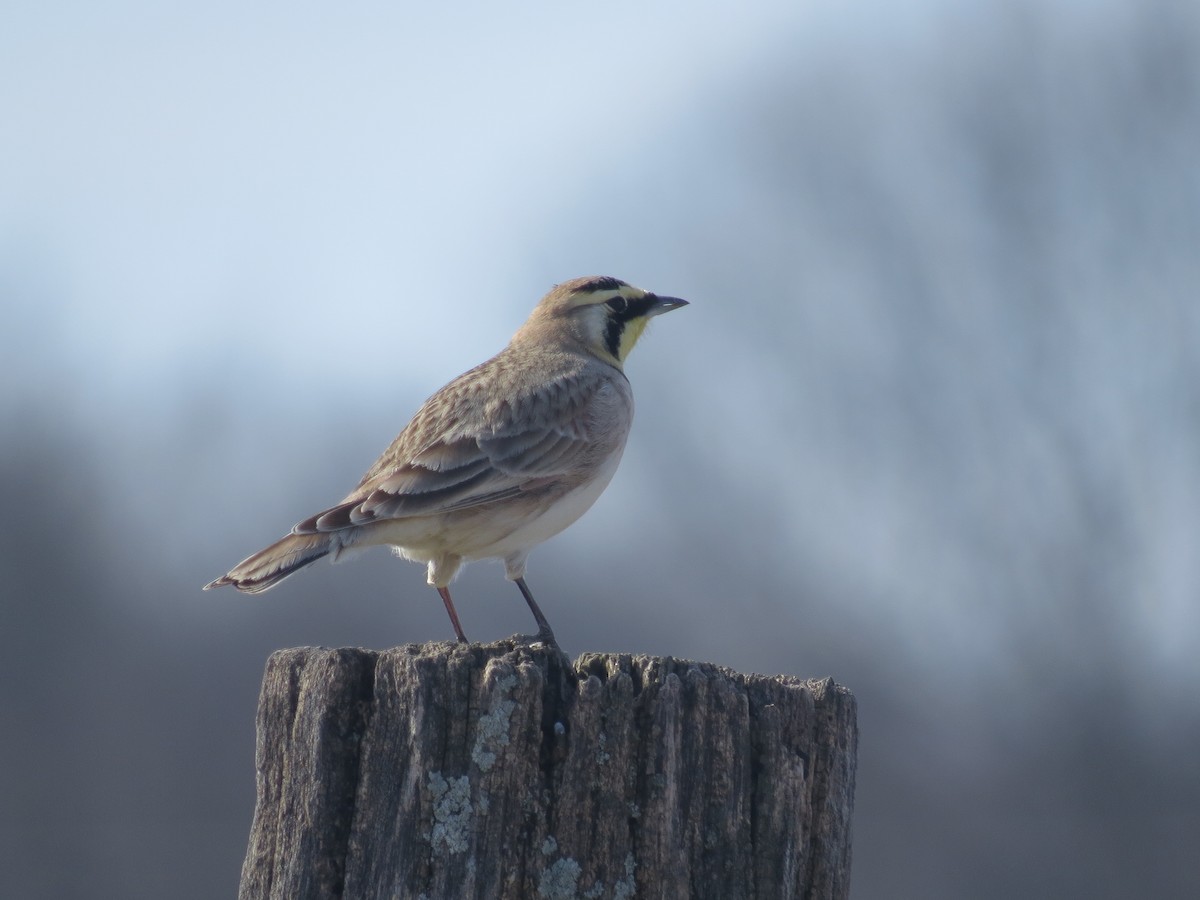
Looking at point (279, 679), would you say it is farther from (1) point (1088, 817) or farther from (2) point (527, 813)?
(1) point (1088, 817)

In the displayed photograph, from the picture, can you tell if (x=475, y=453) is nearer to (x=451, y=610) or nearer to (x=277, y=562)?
(x=451, y=610)

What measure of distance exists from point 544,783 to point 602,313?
16.9 feet

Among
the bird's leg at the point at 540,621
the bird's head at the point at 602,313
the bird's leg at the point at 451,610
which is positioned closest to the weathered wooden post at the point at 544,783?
the bird's leg at the point at 540,621

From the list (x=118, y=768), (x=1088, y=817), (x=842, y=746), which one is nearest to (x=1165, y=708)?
(x=1088, y=817)

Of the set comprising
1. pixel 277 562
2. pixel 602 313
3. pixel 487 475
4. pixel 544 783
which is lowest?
pixel 544 783

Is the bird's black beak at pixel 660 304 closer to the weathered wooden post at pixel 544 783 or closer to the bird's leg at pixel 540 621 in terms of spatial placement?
the bird's leg at pixel 540 621

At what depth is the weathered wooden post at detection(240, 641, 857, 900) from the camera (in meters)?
4.03

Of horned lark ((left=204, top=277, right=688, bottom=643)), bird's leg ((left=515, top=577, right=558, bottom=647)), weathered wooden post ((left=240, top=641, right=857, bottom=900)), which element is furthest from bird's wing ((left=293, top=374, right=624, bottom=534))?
weathered wooden post ((left=240, top=641, right=857, bottom=900))

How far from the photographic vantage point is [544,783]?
13.4 ft

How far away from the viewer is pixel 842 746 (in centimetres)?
431

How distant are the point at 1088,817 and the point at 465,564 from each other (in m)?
16.7

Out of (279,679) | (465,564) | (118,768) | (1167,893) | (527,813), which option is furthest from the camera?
(118,768)

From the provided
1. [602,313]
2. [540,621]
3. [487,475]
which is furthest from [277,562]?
[602,313]

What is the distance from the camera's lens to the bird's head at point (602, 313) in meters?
8.89
